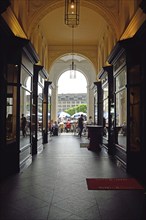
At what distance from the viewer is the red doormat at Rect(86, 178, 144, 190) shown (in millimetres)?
4641

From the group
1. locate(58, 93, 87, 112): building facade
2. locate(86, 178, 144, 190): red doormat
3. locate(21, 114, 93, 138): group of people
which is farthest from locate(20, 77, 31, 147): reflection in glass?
locate(58, 93, 87, 112): building facade

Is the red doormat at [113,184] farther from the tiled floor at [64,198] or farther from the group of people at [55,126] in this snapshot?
the group of people at [55,126]

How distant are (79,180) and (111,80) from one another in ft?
18.0

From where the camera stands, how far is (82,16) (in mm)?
10688

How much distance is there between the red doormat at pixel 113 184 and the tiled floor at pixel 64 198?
0.18 meters

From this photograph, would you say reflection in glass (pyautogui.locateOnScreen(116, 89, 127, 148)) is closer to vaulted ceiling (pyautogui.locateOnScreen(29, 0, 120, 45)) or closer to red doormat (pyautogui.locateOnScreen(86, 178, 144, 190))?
red doormat (pyautogui.locateOnScreen(86, 178, 144, 190))

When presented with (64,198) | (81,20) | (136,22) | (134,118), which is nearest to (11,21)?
(136,22)

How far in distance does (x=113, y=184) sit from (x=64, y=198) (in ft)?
4.30

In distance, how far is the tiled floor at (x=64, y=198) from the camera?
3285 millimetres

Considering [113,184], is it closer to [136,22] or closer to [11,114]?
[11,114]

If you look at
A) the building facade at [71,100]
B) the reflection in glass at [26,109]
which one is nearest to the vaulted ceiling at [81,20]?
the reflection in glass at [26,109]

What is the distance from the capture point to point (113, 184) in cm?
486

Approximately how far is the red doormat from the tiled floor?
0.59 feet

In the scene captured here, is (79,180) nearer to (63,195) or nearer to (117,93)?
(63,195)
